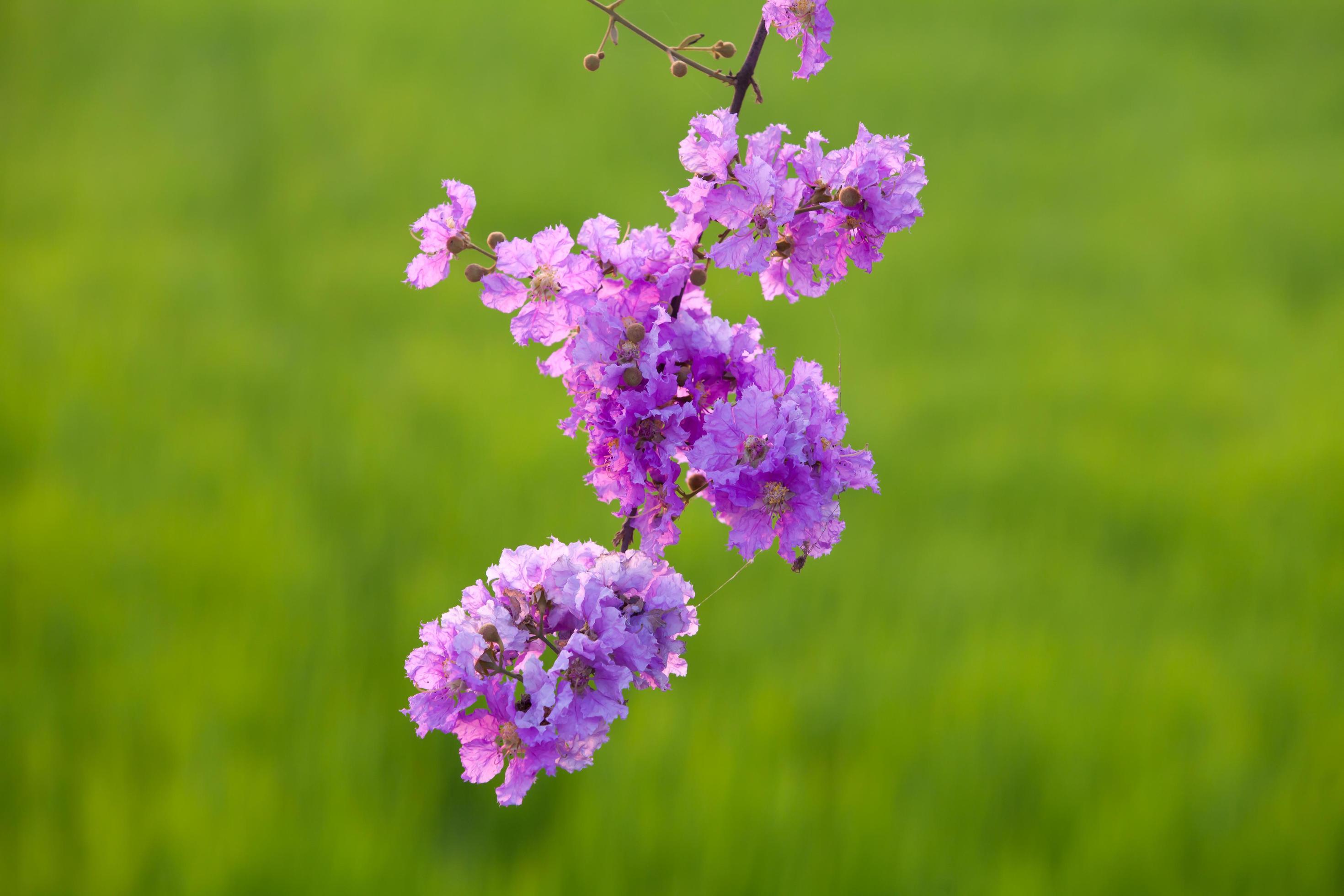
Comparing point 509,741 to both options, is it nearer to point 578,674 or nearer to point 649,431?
point 578,674

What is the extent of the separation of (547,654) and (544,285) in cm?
35

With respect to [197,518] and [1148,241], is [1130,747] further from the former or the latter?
[1148,241]

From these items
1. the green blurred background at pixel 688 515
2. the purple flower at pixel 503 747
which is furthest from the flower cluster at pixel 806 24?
the green blurred background at pixel 688 515

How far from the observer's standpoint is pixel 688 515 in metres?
4.13

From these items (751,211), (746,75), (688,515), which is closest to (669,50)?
(746,75)

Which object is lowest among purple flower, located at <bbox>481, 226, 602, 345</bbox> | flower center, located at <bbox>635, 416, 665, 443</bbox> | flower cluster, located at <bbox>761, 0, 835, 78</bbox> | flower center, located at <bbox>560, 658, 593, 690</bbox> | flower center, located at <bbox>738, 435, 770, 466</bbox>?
flower center, located at <bbox>560, 658, 593, 690</bbox>

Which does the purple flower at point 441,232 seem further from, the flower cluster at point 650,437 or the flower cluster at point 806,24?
the flower cluster at point 806,24

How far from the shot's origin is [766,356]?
0.92m

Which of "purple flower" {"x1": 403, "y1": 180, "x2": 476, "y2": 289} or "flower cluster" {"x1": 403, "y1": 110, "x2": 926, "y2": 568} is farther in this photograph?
"purple flower" {"x1": 403, "y1": 180, "x2": 476, "y2": 289}

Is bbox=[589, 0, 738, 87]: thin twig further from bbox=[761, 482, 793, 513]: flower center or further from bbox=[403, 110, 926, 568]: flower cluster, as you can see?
bbox=[761, 482, 793, 513]: flower center

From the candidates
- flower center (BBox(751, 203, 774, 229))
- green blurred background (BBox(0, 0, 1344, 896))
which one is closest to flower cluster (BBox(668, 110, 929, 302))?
flower center (BBox(751, 203, 774, 229))

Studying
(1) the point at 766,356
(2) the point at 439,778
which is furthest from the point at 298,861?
(1) the point at 766,356

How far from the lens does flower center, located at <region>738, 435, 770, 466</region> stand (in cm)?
89

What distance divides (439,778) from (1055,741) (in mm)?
1774
